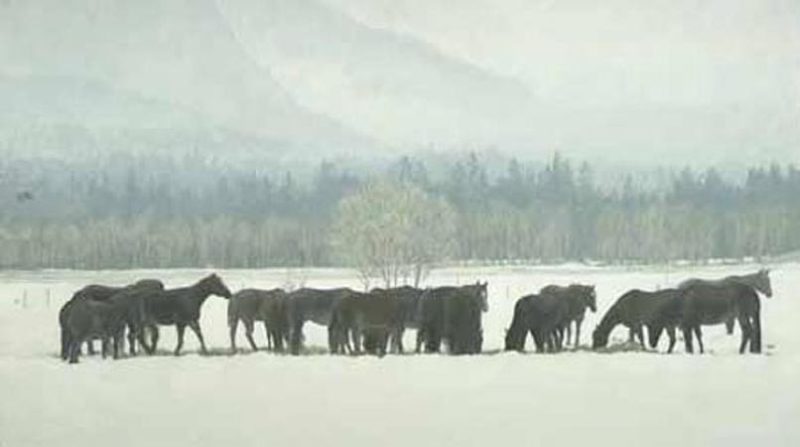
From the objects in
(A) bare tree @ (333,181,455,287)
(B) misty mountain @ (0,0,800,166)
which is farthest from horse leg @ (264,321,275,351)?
(B) misty mountain @ (0,0,800,166)

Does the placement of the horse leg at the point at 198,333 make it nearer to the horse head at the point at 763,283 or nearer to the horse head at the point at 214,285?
the horse head at the point at 214,285

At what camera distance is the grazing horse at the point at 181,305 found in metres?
3.05

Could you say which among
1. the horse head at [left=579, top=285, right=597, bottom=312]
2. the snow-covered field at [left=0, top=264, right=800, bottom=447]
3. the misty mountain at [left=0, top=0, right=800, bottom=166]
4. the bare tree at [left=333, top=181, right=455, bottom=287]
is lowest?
the snow-covered field at [left=0, top=264, right=800, bottom=447]

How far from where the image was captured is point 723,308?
10.1ft

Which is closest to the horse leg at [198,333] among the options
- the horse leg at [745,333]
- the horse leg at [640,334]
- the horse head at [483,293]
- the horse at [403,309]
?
the horse at [403,309]

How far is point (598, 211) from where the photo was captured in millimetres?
3107

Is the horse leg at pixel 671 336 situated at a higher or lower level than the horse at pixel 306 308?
lower

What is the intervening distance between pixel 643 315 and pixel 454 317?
43 cm

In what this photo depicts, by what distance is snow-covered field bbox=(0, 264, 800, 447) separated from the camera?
3.03 meters

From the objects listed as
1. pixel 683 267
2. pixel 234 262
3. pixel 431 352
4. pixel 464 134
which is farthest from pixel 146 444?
pixel 683 267

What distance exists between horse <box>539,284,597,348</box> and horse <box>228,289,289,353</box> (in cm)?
59

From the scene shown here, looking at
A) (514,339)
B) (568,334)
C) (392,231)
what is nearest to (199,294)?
(392,231)

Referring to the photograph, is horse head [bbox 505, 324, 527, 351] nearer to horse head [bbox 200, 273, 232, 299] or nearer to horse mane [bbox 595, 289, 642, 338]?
horse mane [bbox 595, 289, 642, 338]

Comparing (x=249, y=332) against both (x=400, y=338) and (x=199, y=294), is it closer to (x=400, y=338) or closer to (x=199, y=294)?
(x=199, y=294)
